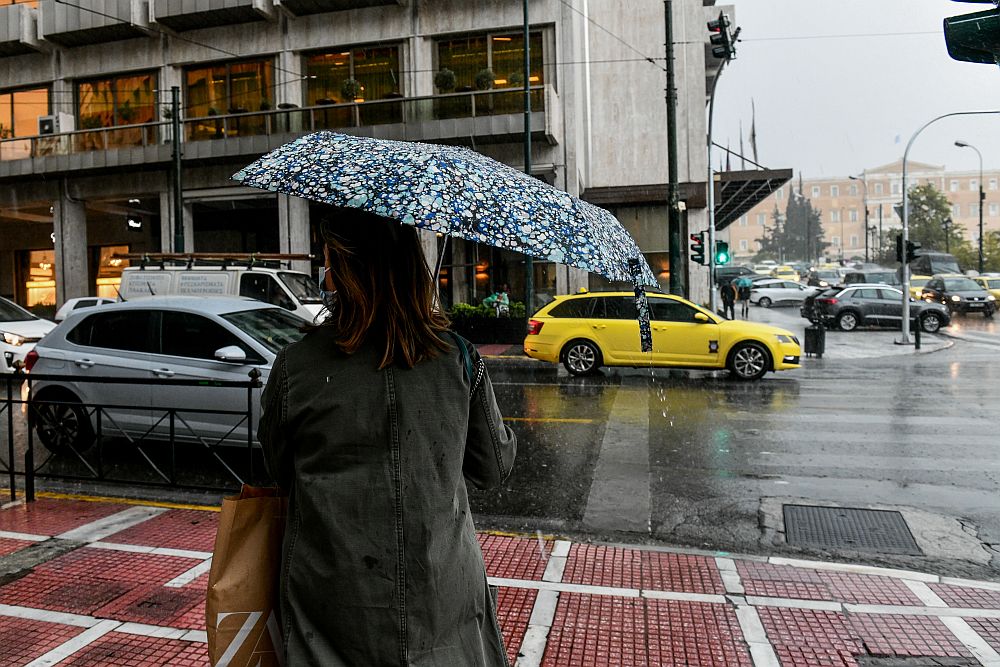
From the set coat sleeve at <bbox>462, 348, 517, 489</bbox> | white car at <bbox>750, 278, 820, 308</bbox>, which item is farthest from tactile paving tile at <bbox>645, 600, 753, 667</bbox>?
white car at <bbox>750, 278, 820, 308</bbox>

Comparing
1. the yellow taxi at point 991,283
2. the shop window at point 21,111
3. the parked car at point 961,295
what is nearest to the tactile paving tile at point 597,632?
the shop window at point 21,111

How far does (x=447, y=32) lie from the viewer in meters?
24.8

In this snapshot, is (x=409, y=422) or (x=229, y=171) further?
(x=229, y=171)

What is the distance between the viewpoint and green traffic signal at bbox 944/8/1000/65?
11.0 ft

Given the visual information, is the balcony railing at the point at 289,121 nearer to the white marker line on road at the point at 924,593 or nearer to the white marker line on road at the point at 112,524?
the white marker line on road at the point at 112,524

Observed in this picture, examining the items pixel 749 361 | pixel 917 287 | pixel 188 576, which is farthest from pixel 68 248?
pixel 917 287

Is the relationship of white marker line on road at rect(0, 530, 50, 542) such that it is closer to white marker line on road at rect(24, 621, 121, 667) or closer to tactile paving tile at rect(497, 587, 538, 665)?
white marker line on road at rect(24, 621, 121, 667)

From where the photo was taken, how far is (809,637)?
4.11 meters

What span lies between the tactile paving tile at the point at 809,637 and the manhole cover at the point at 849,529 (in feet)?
4.73

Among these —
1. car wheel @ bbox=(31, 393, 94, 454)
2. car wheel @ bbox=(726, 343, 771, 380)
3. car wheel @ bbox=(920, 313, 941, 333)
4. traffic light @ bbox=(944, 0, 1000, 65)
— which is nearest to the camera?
traffic light @ bbox=(944, 0, 1000, 65)

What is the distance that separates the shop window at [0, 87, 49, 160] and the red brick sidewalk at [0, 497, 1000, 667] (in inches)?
1095

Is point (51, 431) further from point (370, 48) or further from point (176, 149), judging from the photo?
point (370, 48)

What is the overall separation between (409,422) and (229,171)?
2630cm

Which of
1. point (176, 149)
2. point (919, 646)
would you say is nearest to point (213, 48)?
point (176, 149)
